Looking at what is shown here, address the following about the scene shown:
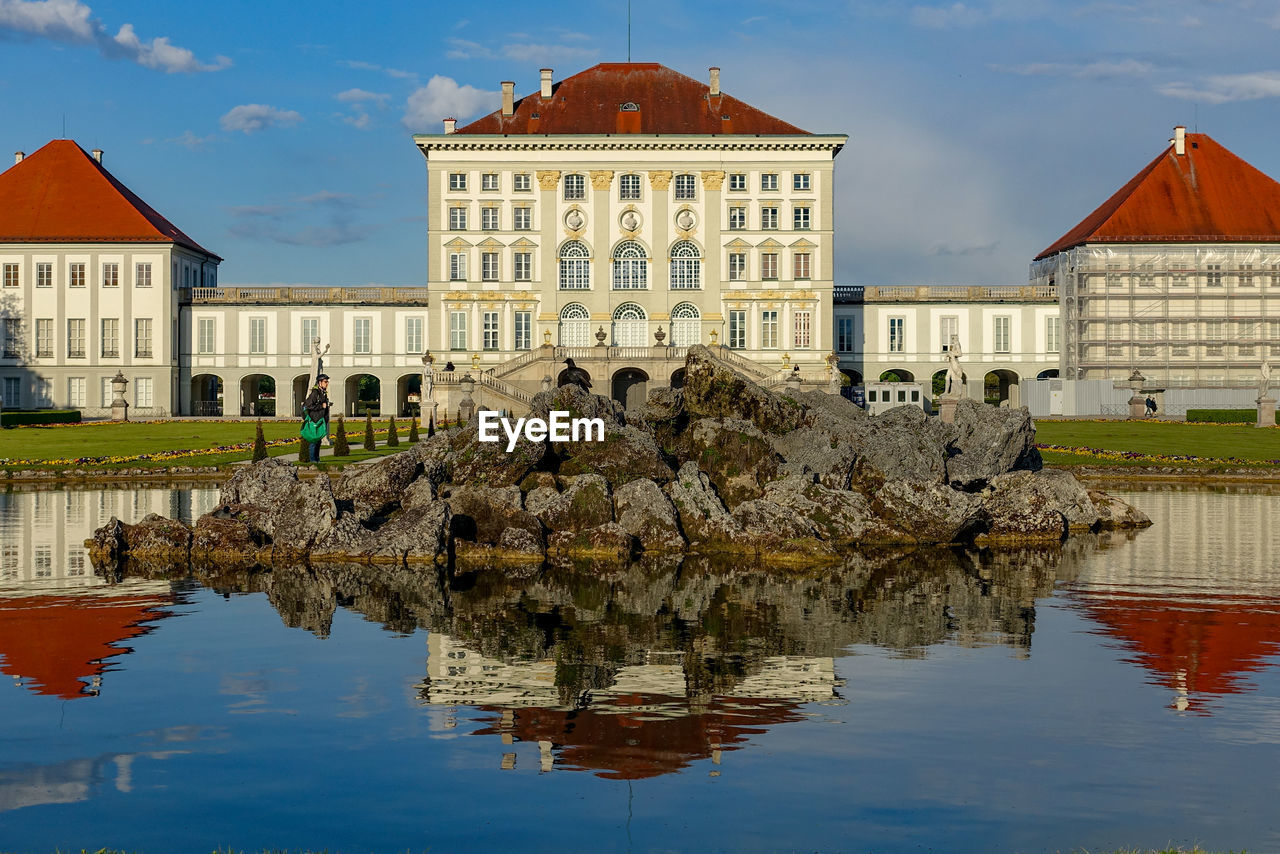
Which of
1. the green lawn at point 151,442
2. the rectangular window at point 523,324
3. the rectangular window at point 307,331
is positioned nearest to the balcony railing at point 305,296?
the rectangular window at point 307,331

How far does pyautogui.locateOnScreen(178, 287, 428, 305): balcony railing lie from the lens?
81.4m

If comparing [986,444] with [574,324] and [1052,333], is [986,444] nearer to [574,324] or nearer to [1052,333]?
[574,324]

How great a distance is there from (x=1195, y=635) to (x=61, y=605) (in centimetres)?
1267

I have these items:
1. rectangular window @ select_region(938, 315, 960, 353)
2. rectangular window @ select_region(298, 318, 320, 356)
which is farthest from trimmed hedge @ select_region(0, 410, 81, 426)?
rectangular window @ select_region(938, 315, 960, 353)

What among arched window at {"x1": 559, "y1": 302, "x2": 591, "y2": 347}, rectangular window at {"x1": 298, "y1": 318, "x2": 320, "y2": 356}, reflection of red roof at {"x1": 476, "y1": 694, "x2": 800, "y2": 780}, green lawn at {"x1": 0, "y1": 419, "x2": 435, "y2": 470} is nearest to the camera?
reflection of red roof at {"x1": 476, "y1": 694, "x2": 800, "y2": 780}

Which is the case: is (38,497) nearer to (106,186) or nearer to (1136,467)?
(1136,467)

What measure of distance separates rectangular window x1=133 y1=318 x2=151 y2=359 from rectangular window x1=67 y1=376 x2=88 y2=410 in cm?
346

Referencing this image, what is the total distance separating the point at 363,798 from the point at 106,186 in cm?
8012

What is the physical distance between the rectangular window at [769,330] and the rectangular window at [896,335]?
7971 mm

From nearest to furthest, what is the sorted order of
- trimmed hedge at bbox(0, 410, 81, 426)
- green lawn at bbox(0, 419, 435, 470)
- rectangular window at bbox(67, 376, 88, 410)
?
green lawn at bbox(0, 419, 435, 470) < trimmed hedge at bbox(0, 410, 81, 426) < rectangular window at bbox(67, 376, 88, 410)

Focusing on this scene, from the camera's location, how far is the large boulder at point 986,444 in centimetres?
2822

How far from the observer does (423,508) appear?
22000mm

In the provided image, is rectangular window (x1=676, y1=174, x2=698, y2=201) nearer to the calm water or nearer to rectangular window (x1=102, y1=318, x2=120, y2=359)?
rectangular window (x1=102, y1=318, x2=120, y2=359)

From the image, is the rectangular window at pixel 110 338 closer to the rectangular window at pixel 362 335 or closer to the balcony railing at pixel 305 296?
the balcony railing at pixel 305 296
